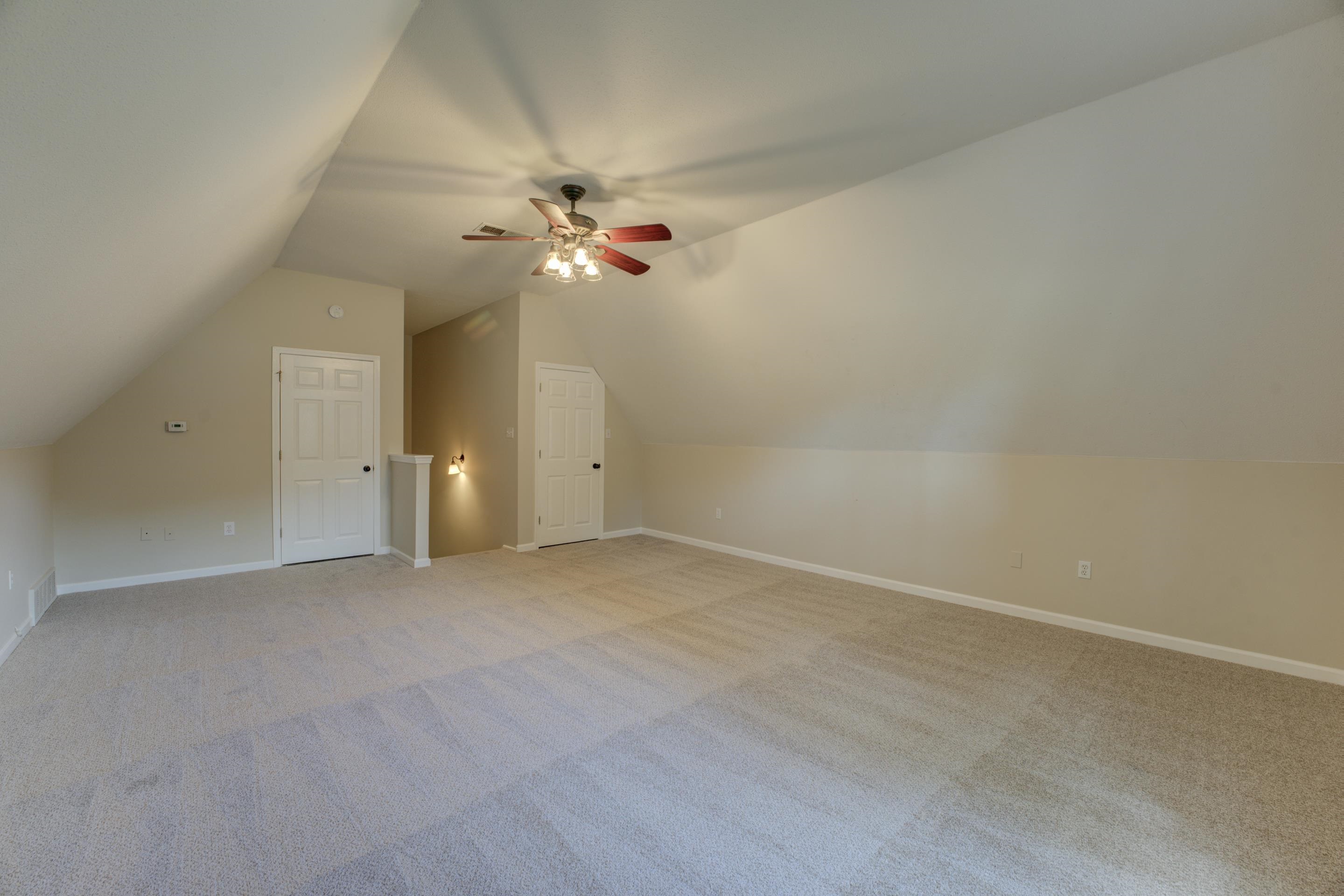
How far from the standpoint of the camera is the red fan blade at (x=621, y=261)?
3352 mm

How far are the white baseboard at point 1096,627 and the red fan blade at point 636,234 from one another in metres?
3.43

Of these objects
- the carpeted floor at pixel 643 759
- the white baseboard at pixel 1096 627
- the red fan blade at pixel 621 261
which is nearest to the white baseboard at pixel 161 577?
the carpeted floor at pixel 643 759

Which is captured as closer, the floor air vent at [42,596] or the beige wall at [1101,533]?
the beige wall at [1101,533]

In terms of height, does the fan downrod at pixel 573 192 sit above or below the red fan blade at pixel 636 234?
above

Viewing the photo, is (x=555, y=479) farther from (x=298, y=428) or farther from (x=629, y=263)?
(x=629, y=263)

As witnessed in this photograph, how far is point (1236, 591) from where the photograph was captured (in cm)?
332

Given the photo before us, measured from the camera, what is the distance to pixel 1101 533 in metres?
3.77

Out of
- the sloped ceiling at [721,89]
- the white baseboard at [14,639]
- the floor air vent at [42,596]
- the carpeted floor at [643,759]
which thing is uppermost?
the sloped ceiling at [721,89]

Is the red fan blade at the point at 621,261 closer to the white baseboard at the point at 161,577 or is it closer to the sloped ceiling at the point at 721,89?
the sloped ceiling at the point at 721,89

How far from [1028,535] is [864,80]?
3.28m

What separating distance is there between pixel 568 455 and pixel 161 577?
3583mm

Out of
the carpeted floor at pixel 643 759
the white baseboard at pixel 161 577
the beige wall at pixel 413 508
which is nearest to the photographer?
the carpeted floor at pixel 643 759

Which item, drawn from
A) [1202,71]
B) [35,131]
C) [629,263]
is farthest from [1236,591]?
[35,131]

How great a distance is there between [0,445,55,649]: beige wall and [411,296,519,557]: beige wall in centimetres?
285
